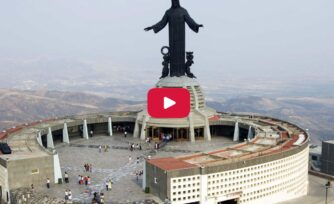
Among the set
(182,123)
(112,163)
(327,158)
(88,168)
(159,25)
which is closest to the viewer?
(88,168)

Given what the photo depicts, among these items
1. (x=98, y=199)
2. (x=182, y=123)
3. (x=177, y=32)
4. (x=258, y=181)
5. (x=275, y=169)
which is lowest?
(x=98, y=199)

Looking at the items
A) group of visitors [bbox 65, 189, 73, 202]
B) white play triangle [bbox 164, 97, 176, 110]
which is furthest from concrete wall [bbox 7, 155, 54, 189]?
white play triangle [bbox 164, 97, 176, 110]

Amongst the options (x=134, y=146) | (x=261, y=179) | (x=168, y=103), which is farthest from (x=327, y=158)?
(x=134, y=146)

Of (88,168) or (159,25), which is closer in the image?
(88,168)

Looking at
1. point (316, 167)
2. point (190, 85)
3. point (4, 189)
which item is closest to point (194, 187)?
point (4, 189)

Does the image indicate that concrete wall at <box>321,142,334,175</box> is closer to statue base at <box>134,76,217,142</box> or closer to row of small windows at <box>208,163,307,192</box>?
statue base at <box>134,76,217,142</box>

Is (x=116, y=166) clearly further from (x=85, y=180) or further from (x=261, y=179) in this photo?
(x=261, y=179)

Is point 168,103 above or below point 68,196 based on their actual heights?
above

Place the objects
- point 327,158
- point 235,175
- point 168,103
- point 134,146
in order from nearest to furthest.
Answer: point 235,175
point 168,103
point 134,146
point 327,158
